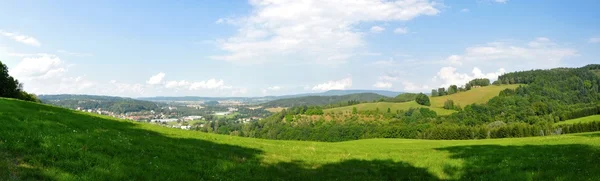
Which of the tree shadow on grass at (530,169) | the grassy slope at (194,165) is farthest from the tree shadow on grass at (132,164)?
the tree shadow on grass at (530,169)

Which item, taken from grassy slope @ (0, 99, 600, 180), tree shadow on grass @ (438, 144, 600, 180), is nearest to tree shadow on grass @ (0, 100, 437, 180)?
grassy slope @ (0, 99, 600, 180)

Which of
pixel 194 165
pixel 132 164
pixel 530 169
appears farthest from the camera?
pixel 530 169

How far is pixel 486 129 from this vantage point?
146250 millimetres

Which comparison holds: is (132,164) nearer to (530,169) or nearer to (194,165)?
(194,165)

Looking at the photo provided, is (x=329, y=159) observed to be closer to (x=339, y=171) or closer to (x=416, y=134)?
(x=339, y=171)

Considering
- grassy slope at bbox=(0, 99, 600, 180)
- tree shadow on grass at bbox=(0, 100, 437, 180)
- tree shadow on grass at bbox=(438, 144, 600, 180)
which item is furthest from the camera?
tree shadow on grass at bbox=(438, 144, 600, 180)

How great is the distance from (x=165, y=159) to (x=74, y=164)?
4.22 metres

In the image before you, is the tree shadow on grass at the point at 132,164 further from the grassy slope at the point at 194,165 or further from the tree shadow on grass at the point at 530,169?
the tree shadow on grass at the point at 530,169

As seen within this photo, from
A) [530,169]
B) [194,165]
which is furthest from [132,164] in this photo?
[530,169]

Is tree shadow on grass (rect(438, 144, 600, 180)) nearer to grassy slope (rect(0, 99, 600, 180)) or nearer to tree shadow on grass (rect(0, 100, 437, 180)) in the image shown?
grassy slope (rect(0, 99, 600, 180))

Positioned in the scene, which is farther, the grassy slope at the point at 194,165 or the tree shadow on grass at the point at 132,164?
the grassy slope at the point at 194,165

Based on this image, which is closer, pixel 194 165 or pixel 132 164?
pixel 132 164

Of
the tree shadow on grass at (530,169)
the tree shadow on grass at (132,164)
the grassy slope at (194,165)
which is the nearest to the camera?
the tree shadow on grass at (132,164)

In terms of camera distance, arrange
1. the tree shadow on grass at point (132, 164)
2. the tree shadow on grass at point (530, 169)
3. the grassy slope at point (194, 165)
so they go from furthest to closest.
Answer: the tree shadow on grass at point (530, 169)
the grassy slope at point (194, 165)
the tree shadow on grass at point (132, 164)
